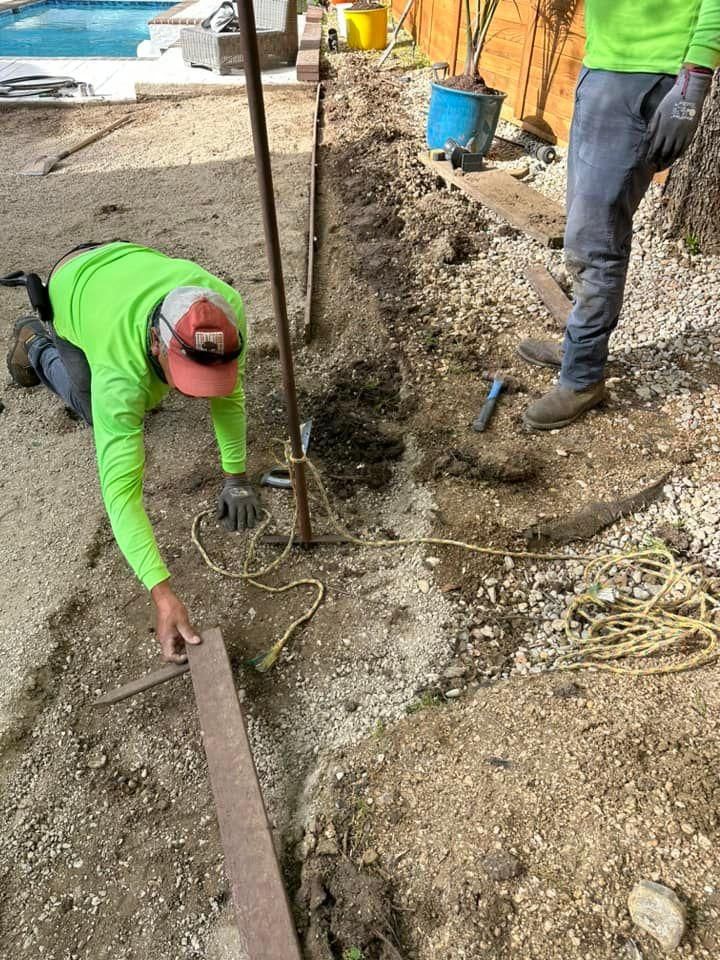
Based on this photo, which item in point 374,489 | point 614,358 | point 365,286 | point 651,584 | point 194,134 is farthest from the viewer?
point 194,134

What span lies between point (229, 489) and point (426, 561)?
3.24 ft

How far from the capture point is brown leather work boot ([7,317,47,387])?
11.8ft

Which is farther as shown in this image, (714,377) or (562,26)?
(562,26)

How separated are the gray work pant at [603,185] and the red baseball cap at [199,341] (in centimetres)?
172

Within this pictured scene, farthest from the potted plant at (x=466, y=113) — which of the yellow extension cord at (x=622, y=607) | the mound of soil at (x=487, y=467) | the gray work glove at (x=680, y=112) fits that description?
the yellow extension cord at (x=622, y=607)

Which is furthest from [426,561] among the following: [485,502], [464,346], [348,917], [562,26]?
[562,26]

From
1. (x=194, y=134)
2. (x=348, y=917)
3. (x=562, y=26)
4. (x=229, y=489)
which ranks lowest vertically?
(x=348, y=917)

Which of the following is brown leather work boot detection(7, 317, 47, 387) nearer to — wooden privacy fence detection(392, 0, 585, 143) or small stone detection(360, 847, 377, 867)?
small stone detection(360, 847, 377, 867)

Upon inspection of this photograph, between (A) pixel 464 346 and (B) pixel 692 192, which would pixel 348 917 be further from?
(B) pixel 692 192

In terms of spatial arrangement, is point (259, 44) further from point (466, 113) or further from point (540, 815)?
point (540, 815)

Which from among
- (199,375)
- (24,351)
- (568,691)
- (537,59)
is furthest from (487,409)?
(537,59)

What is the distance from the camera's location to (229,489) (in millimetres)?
3080

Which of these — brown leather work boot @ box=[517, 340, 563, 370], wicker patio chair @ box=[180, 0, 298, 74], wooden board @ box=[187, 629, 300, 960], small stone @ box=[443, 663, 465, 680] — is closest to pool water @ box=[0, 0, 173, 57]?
wicker patio chair @ box=[180, 0, 298, 74]

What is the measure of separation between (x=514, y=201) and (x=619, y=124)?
9.20ft
